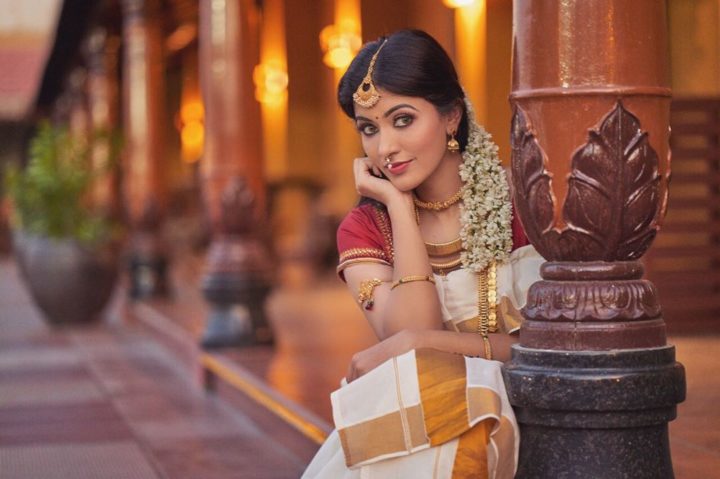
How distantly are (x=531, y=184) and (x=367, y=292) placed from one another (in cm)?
52

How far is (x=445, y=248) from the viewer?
Answer: 286 cm

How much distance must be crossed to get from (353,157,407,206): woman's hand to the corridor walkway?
183cm

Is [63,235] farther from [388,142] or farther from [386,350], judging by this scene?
[386,350]

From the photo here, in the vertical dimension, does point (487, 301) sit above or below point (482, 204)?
below

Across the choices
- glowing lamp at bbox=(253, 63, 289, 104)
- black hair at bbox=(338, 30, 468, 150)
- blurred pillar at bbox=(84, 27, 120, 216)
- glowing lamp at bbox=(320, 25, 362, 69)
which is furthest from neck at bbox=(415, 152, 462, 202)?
glowing lamp at bbox=(253, 63, 289, 104)

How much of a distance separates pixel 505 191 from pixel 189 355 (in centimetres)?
510

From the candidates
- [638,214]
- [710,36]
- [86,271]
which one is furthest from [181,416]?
[86,271]

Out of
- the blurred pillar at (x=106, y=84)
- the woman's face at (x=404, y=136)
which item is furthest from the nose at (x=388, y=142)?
the blurred pillar at (x=106, y=84)

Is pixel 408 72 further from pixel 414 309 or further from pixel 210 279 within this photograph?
pixel 210 279

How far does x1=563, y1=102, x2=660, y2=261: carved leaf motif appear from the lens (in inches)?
93.5

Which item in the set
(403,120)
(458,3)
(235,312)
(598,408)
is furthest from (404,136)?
(458,3)

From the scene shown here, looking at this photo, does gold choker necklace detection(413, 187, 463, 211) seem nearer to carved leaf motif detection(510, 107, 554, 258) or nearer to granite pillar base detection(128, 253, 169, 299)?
carved leaf motif detection(510, 107, 554, 258)

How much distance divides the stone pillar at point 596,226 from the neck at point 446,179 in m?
0.40

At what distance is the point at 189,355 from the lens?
770cm
